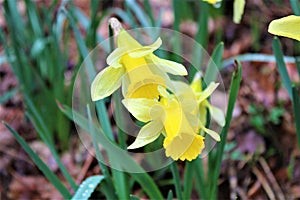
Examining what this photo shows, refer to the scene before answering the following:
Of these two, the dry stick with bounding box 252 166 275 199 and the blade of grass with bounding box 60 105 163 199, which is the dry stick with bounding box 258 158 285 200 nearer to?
the dry stick with bounding box 252 166 275 199

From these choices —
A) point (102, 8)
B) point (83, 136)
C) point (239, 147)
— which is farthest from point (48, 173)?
point (102, 8)

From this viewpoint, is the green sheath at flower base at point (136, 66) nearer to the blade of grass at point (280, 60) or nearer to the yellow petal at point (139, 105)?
the yellow petal at point (139, 105)

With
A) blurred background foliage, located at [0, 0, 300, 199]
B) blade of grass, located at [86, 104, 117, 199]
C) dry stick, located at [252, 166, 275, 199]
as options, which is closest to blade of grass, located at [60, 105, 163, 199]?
blade of grass, located at [86, 104, 117, 199]

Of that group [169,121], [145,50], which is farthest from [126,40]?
[169,121]

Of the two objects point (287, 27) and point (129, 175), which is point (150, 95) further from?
point (129, 175)

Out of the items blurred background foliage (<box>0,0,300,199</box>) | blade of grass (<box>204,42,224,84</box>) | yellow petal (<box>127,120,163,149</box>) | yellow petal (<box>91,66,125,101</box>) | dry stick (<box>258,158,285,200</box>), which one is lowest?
dry stick (<box>258,158,285,200</box>)

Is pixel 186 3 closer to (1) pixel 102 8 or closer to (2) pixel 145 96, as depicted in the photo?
(1) pixel 102 8
